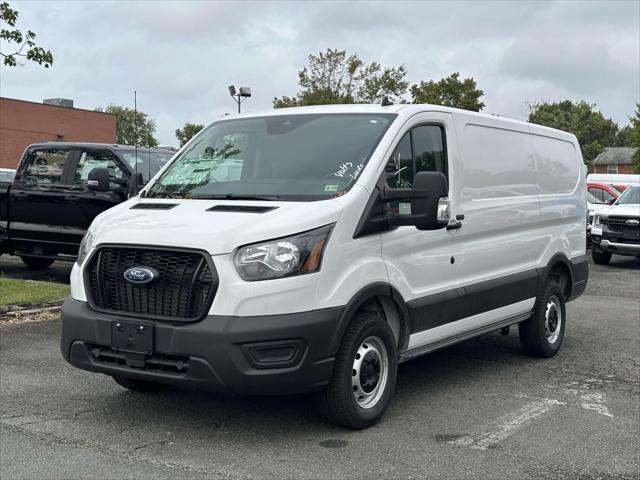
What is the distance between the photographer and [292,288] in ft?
15.5

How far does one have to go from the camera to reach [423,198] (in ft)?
17.4

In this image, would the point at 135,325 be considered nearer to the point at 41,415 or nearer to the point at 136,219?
the point at 136,219

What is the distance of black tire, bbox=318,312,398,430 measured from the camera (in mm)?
5004

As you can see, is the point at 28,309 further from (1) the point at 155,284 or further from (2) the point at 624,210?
(2) the point at 624,210

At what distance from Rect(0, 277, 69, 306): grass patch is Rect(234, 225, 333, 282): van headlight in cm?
540

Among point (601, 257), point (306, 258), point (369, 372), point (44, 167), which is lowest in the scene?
point (601, 257)

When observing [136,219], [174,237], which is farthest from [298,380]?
[136,219]

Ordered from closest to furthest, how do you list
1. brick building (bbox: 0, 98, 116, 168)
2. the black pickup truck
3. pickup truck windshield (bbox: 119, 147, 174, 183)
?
the black pickup truck, pickup truck windshield (bbox: 119, 147, 174, 183), brick building (bbox: 0, 98, 116, 168)

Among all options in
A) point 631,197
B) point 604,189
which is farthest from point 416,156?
point 604,189

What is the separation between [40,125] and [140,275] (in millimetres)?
46107

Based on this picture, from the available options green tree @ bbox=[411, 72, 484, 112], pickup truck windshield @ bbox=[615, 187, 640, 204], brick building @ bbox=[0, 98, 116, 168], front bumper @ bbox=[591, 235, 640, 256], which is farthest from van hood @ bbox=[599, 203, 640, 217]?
brick building @ bbox=[0, 98, 116, 168]

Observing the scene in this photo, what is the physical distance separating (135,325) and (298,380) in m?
1.03

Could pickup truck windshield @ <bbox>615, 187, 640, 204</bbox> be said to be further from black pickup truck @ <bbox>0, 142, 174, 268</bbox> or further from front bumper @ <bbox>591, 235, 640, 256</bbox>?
black pickup truck @ <bbox>0, 142, 174, 268</bbox>

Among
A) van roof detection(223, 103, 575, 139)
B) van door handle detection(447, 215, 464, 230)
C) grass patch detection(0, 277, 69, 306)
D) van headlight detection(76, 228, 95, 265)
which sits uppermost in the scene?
van roof detection(223, 103, 575, 139)
